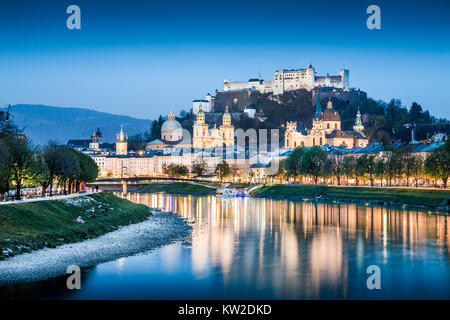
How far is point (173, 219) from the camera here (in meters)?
58.7

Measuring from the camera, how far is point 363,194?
265 feet

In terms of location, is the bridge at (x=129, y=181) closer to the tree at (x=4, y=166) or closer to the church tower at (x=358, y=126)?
the church tower at (x=358, y=126)

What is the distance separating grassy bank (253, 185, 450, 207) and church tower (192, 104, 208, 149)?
269ft

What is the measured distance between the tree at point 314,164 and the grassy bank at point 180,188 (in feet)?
66.1

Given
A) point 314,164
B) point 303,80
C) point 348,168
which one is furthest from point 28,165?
point 303,80

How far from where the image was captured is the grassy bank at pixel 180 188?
12112cm

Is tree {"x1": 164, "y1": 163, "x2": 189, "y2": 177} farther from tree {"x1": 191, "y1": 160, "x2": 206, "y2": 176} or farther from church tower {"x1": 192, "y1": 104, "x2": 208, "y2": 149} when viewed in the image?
church tower {"x1": 192, "y1": 104, "x2": 208, "y2": 149}

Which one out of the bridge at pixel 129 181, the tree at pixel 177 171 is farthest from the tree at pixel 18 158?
the tree at pixel 177 171

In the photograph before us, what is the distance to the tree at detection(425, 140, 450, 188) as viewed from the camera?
72750mm

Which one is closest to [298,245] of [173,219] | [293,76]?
[173,219]

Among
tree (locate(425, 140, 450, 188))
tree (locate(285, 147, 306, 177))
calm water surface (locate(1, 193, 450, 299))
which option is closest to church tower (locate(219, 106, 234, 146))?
tree (locate(285, 147, 306, 177))

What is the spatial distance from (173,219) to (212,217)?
18.2ft

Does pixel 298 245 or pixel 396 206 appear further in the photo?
pixel 396 206
